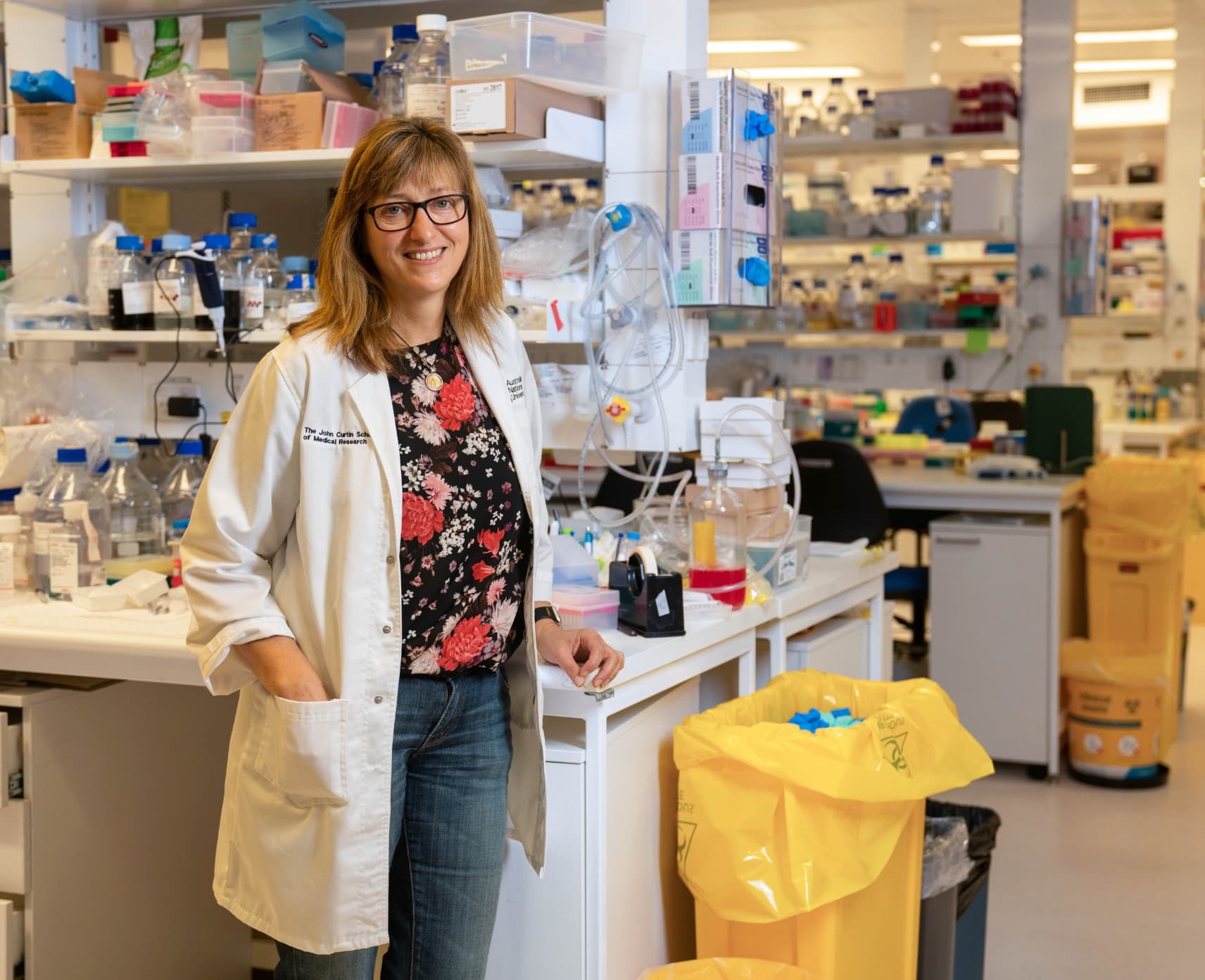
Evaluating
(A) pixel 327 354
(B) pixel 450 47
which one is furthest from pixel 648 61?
(A) pixel 327 354

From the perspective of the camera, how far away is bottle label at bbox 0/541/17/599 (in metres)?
2.34

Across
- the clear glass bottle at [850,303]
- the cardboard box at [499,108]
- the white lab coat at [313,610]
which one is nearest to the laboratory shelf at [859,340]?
the clear glass bottle at [850,303]

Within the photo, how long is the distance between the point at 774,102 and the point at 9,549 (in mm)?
1671

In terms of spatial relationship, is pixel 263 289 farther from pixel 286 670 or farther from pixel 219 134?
pixel 286 670

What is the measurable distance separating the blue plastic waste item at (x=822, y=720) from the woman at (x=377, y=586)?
0.53 metres

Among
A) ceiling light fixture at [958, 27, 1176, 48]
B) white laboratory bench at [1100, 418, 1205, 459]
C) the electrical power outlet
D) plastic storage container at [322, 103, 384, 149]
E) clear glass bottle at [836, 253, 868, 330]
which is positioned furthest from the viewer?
ceiling light fixture at [958, 27, 1176, 48]

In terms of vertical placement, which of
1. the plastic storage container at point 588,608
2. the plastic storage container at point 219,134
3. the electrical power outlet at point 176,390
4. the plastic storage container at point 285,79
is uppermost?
the plastic storage container at point 285,79

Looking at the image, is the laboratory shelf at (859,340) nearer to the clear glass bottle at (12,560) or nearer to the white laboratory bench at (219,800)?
the white laboratory bench at (219,800)

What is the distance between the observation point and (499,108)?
8.02 ft

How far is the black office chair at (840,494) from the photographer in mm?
4168

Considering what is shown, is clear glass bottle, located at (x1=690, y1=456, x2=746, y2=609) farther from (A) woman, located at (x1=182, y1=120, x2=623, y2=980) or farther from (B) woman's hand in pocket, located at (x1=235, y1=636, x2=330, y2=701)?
(B) woman's hand in pocket, located at (x1=235, y1=636, x2=330, y2=701)

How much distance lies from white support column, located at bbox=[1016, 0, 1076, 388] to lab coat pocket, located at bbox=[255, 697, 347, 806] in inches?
161

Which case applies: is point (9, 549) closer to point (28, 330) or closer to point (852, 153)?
point (28, 330)

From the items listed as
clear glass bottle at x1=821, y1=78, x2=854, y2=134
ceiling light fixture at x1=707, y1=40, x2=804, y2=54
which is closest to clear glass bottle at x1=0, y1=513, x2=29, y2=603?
clear glass bottle at x1=821, y1=78, x2=854, y2=134
